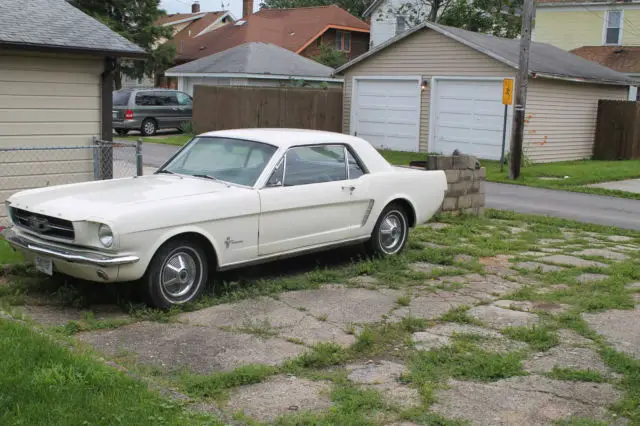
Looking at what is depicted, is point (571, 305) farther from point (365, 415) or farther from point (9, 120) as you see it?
point (9, 120)

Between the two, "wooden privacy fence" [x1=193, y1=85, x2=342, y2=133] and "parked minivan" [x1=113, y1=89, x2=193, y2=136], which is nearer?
"wooden privacy fence" [x1=193, y1=85, x2=342, y2=133]

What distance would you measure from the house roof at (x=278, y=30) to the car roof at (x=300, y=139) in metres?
35.2

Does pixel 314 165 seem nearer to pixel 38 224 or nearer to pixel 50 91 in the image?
pixel 38 224

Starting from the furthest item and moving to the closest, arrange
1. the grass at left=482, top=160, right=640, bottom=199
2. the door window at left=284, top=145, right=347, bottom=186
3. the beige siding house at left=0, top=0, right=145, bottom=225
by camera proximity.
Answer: the grass at left=482, top=160, right=640, bottom=199 < the beige siding house at left=0, top=0, right=145, bottom=225 < the door window at left=284, top=145, right=347, bottom=186

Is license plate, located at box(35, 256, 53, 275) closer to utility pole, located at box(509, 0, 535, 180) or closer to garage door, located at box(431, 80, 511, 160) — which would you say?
utility pole, located at box(509, 0, 535, 180)

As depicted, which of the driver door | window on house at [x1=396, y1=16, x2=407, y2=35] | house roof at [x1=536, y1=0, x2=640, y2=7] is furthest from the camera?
window on house at [x1=396, y1=16, x2=407, y2=35]

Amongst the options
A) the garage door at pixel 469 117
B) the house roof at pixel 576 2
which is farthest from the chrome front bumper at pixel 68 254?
the house roof at pixel 576 2

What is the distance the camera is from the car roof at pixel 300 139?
7754mm

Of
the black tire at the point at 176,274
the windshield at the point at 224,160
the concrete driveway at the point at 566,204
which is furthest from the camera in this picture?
the concrete driveway at the point at 566,204

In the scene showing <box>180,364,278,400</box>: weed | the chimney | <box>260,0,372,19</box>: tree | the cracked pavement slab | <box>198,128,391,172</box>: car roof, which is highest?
<box>260,0,372,19</box>: tree

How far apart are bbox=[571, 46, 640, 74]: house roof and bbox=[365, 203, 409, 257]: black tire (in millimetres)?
27266

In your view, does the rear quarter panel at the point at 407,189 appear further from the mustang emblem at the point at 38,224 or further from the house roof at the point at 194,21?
the house roof at the point at 194,21

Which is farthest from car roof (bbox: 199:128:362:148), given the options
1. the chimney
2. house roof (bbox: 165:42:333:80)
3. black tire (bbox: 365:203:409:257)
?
the chimney

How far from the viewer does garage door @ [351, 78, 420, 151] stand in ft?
79.8
